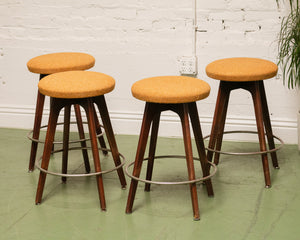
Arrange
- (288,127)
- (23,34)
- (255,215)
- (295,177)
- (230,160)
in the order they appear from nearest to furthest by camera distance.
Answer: (255,215) < (295,177) < (230,160) < (288,127) < (23,34)

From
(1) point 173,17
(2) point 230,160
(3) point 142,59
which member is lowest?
(2) point 230,160

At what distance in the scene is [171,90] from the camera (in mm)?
→ 2721

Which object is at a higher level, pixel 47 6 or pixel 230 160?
pixel 47 6

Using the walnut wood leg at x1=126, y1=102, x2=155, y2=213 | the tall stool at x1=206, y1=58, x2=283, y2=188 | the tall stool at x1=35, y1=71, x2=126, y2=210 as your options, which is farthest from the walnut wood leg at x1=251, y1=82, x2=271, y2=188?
the tall stool at x1=35, y1=71, x2=126, y2=210

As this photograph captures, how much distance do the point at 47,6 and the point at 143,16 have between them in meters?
0.71

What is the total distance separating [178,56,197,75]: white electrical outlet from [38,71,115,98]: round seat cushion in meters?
0.98

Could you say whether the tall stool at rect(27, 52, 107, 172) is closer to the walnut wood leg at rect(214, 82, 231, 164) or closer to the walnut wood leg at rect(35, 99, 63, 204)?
the walnut wood leg at rect(35, 99, 63, 204)

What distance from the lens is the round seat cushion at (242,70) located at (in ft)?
9.86

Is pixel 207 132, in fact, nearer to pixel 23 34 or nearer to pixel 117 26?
pixel 117 26

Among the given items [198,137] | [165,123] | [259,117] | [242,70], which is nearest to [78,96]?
[198,137]

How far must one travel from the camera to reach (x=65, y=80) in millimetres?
2941

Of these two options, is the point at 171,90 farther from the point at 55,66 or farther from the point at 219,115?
the point at 55,66

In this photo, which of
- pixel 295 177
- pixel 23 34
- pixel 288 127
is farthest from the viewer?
pixel 23 34

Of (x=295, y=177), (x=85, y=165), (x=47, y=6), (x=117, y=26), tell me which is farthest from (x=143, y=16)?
(x=295, y=177)
